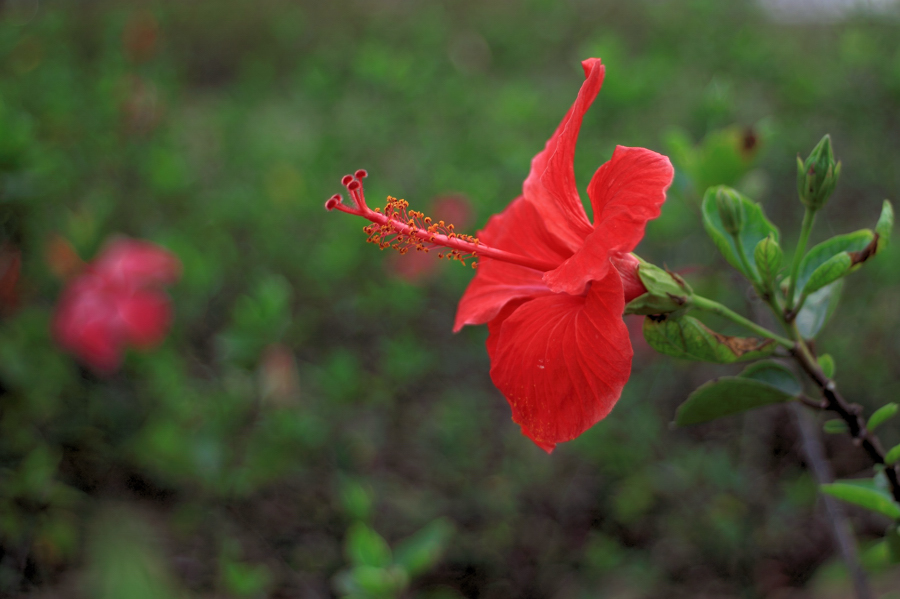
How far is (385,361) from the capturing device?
1.62 metres

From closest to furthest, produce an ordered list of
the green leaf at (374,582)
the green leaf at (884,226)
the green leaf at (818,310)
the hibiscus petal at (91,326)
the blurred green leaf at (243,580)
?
the green leaf at (884,226) → the green leaf at (818,310) → the green leaf at (374,582) → the blurred green leaf at (243,580) → the hibiscus petal at (91,326)

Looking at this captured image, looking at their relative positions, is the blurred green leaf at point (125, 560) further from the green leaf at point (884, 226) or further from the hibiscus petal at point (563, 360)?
the green leaf at point (884, 226)

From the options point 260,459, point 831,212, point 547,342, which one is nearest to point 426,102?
point 260,459

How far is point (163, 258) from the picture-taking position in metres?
1.66

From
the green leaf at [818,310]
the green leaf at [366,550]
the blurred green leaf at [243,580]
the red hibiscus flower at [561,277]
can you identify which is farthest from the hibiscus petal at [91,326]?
the green leaf at [818,310]

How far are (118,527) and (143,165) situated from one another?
131cm

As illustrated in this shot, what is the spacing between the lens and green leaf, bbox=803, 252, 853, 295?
53 centimetres

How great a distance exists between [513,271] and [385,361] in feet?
3.16

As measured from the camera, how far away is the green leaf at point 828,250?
0.58 m

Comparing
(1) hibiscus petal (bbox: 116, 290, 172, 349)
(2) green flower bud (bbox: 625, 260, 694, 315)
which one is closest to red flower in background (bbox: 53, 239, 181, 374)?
(1) hibiscus petal (bbox: 116, 290, 172, 349)

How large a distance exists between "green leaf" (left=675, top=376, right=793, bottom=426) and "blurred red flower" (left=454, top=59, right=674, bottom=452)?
3.0 inches

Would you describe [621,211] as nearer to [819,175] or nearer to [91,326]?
[819,175]

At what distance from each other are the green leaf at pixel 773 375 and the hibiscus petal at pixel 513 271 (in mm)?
231

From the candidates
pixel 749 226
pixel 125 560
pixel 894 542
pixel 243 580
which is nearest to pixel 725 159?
pixel 749 226
